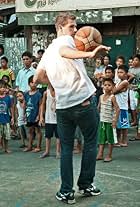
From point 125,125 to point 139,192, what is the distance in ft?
11.4

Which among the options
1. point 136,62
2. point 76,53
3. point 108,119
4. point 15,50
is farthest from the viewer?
point 15,50

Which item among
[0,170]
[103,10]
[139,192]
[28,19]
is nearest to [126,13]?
[103,10]

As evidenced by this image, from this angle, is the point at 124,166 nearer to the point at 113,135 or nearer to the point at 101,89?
the point at 113,135

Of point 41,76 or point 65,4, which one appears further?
point 65,4

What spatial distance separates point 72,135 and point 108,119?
248 cm

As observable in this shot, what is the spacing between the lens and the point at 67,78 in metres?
4.81

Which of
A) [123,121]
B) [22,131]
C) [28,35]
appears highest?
[28,35]

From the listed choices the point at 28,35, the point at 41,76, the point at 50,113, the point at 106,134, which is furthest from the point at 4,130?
the point at 28,35

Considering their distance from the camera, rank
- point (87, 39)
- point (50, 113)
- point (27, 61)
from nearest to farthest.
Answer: point (87, 39), point (50, 113), point (27, 61)

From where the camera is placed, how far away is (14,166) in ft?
→ 22.9

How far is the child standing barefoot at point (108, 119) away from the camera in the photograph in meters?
7.34

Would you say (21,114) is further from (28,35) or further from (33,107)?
(28,35)

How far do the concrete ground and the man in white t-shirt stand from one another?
0.79 ft

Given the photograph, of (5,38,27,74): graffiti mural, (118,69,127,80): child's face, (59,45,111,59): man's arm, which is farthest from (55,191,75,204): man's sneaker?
(5,38,27,74): graffiti mural
